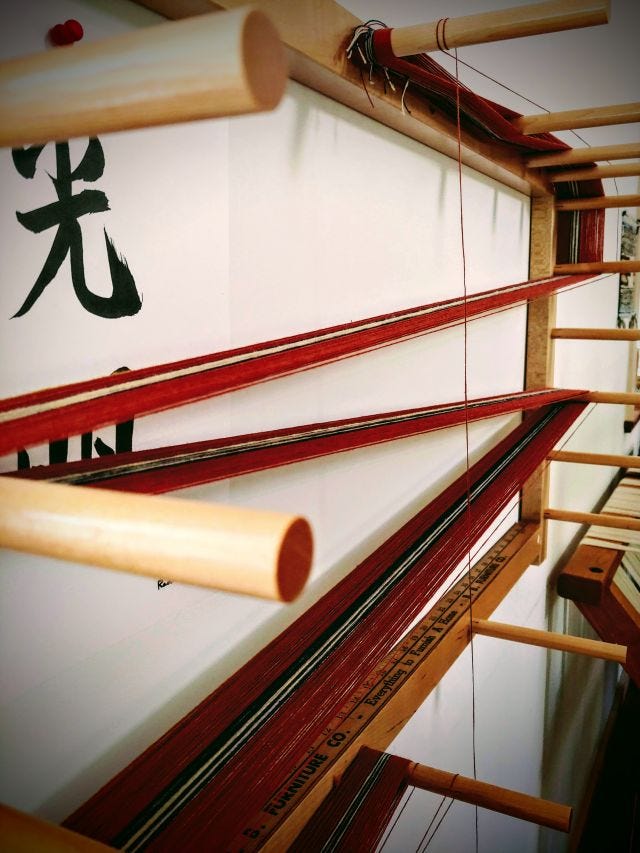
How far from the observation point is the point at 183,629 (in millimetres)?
929

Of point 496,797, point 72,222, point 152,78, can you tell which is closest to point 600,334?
point 496,797

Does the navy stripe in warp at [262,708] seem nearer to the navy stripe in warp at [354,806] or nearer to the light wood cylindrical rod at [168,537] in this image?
the navy stripe in warp at [354,806]

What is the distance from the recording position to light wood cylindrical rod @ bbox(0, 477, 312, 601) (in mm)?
239

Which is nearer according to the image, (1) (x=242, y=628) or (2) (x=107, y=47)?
(2) (x=107, y=47)

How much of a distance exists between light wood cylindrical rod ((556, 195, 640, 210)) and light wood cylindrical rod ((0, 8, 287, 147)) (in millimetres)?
1868

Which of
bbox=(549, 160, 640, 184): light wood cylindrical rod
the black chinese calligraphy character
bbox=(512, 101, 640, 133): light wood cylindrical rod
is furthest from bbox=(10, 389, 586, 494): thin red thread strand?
bbox=(549, 160, 640, 184): light wood cylindrical rod

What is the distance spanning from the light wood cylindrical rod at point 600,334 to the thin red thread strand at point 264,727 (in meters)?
1.00

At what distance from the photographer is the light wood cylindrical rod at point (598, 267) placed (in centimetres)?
194

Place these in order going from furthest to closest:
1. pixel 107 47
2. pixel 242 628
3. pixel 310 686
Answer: pixel 242 628
pixel 310 686
pixel 107 47

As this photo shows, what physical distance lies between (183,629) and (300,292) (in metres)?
0.56

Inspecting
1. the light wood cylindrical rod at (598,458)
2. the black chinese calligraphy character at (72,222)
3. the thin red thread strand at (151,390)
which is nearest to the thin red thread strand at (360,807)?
the thin red thread strand at (151,390)

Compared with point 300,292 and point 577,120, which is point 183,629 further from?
point 577,120

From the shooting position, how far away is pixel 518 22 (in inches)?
26.3

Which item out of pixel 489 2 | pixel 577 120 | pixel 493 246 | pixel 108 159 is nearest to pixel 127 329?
pixel 108 159
